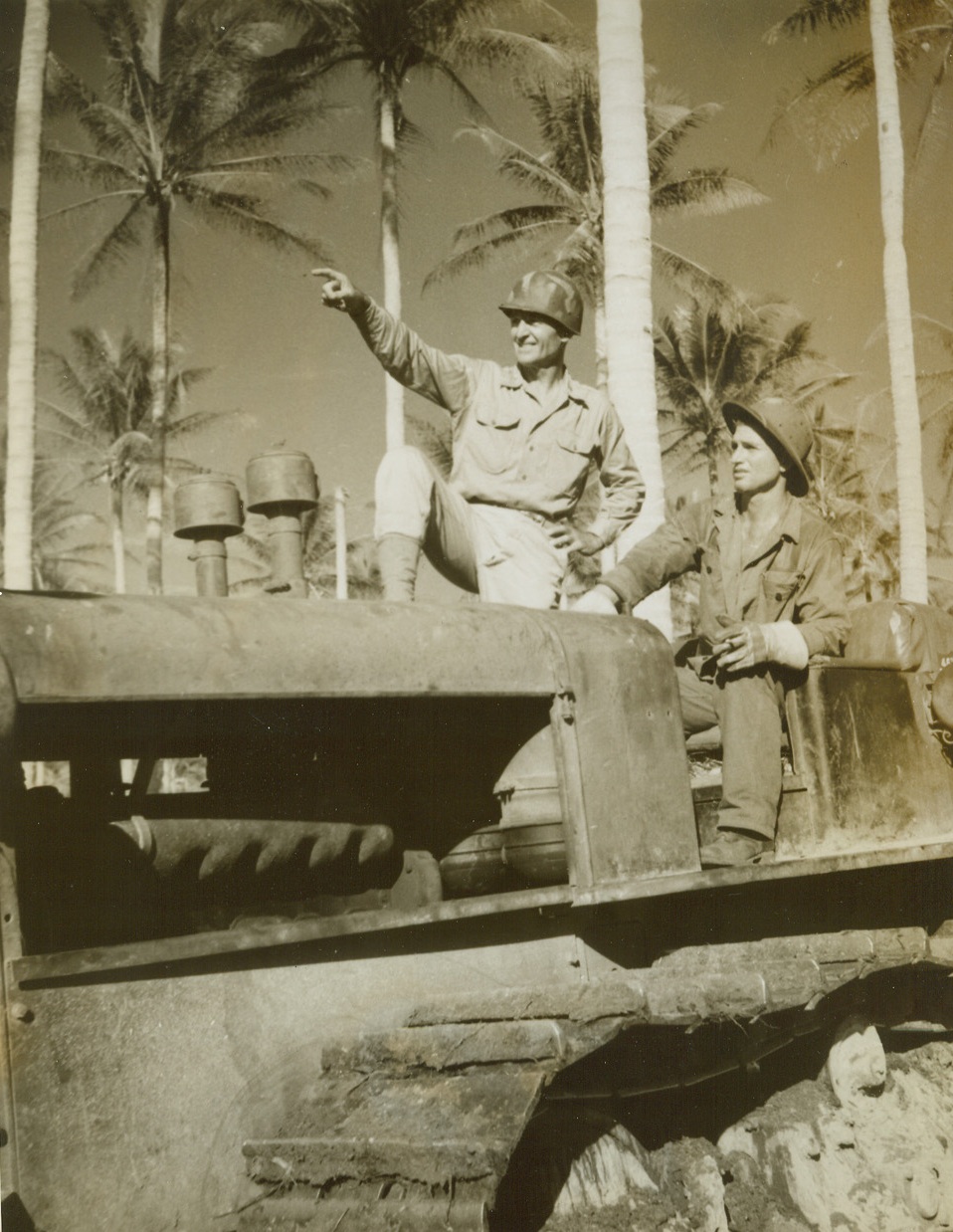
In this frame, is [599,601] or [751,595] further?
[751,595]

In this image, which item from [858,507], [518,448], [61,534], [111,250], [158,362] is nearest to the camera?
[518,448]

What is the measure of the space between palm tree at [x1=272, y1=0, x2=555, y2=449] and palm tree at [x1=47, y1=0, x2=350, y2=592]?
680mm

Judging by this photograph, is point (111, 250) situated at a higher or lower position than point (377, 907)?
higher

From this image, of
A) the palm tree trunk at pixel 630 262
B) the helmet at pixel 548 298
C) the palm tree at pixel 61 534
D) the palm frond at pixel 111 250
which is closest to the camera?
the helmet at pixel 548 298

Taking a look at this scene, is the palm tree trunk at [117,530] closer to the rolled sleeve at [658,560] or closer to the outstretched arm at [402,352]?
the outstretched arm at [402,352]

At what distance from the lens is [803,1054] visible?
3.79 metres

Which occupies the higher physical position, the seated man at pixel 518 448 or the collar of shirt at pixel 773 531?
the seated man at pixel 518 448

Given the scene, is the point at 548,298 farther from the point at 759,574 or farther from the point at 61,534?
the point at 61,534

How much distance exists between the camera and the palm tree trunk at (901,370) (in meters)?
9.50

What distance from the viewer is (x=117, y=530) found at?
3419 cm

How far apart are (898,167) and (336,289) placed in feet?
22.9

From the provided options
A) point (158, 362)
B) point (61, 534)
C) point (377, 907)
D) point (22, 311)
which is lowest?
point (377, 907)

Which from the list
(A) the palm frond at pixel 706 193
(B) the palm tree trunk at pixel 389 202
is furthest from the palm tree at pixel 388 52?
(A) the palm frond at pixel 706 193

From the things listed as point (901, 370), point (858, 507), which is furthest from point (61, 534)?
point (901, 370)
